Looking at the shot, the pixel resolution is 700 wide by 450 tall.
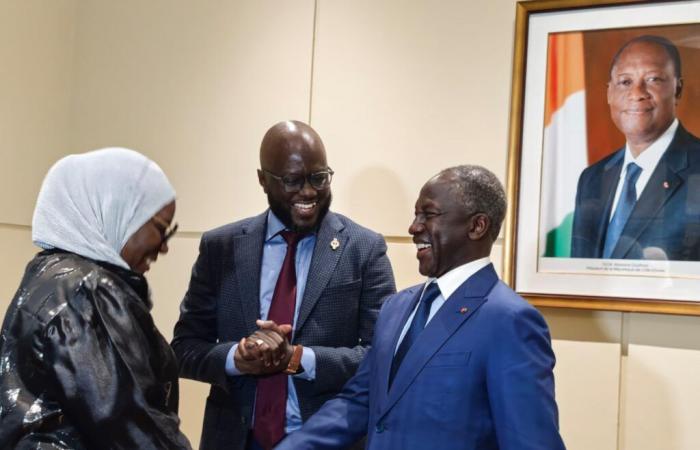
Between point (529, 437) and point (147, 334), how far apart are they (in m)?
0.83

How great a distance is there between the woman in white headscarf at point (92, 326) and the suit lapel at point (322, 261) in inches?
27.0

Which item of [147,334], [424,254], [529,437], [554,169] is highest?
[554,169]

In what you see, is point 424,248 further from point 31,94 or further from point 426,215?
point 31,94

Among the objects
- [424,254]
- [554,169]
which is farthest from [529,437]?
[554,169]

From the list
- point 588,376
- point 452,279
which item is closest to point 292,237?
point 452,279

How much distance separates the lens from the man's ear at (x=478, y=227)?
2020mm

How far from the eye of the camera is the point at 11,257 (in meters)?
3.46

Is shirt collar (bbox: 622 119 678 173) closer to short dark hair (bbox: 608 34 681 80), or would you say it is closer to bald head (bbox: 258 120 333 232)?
short dark hair (bbox: 608 34 681 80)

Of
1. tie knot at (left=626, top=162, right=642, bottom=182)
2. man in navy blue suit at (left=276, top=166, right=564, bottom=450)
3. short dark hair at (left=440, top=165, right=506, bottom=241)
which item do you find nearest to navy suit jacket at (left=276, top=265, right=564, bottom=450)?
man in navy blue suit at (left=276, top=166, right=564, bottom=450)

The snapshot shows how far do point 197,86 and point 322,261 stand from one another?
1.42 metres

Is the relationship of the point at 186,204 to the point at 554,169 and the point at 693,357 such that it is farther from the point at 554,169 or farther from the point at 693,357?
the point at 693,357

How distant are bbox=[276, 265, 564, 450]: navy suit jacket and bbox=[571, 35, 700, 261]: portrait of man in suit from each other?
87cm

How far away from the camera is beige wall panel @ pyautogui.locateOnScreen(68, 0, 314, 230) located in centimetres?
333

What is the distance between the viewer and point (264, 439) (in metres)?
2.28
